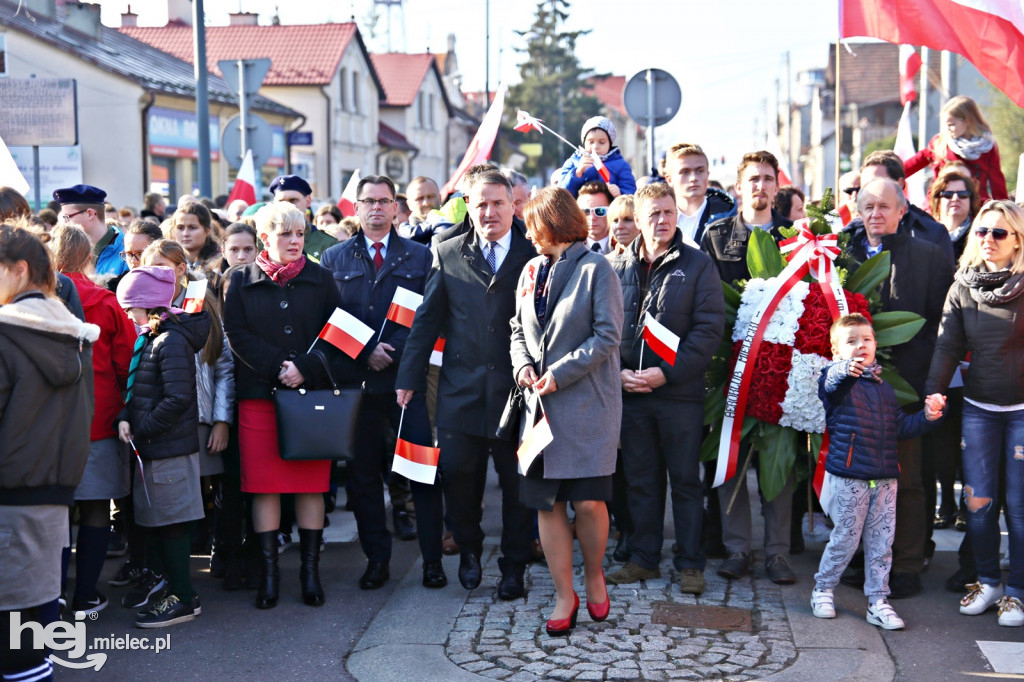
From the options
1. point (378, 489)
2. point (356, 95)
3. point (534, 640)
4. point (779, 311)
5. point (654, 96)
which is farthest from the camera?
point (356, 95)

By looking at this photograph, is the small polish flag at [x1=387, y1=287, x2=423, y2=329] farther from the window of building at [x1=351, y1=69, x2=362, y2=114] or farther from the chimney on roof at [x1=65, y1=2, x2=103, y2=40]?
the window of building at [x1=351, y1=69, x2=362, y2=114]

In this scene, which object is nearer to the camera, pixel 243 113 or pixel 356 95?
pixel 243 113

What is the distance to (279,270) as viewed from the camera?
6.23 m

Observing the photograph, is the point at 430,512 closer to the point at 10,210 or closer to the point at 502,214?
the point at 502,214

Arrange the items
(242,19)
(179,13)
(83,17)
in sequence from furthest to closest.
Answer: (242,19)
(179,13)
(83,17)

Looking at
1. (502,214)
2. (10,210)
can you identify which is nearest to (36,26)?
(10,210)

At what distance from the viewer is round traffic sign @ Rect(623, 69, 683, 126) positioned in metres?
11.3

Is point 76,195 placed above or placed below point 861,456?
above

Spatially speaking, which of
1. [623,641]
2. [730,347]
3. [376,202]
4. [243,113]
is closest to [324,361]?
[376,202]

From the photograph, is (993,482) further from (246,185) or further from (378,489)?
(246,185)

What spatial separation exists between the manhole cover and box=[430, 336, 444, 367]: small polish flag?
179 cm

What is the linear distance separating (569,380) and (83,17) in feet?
95.4

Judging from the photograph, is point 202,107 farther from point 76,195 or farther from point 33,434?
point 33,434

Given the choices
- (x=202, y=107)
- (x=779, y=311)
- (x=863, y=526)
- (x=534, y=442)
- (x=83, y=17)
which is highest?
(x=83, y=17)
